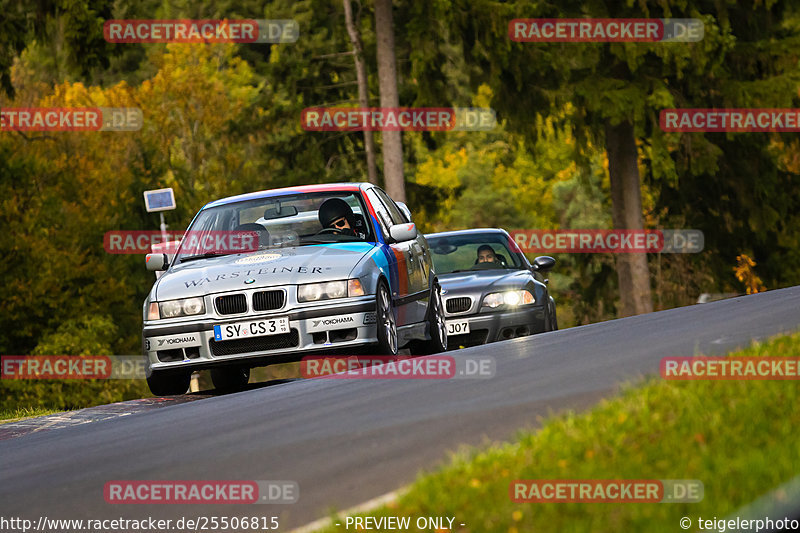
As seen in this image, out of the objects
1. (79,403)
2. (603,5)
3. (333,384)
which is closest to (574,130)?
(603,5)

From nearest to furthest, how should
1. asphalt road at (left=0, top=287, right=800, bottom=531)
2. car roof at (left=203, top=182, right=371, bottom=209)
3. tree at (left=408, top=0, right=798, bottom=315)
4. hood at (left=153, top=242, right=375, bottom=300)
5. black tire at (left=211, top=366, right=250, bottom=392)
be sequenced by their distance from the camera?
asphalt road at (left=0, top=287, right=800, bottom=531) < hood at (left=153, top=242, right=375, bottom=300) < car roof at (left=203, top=182, right=371, bottom=209) < black tire at (left=211, top=366, right=250, bottom=392) < tree at (left=408, top=0, right=798, bottom=315)

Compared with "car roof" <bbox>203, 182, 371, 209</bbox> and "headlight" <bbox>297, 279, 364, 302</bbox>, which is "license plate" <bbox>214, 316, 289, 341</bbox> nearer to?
"headlight" <bbox>297, 279, 364, 302</bbox>

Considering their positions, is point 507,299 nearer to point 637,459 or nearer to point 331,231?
point 331,231

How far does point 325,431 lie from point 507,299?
8505 millimetres

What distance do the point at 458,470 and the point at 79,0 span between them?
1636cm

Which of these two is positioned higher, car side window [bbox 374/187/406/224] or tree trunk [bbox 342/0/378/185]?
tree trunk [bbox 342/0/378/185]

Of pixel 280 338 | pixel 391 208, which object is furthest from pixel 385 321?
pixel 391 208

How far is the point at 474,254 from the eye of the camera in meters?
17.8

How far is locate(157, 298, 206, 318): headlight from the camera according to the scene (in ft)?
37.2

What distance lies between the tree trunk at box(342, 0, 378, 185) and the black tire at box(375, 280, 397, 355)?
25.5 m

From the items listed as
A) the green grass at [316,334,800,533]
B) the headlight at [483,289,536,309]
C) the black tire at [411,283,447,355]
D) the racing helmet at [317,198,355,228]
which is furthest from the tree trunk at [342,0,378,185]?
the green grass at [316,334,800,533]

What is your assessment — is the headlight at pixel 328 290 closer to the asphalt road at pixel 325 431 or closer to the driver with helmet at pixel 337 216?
the asphalt road at pixel 325 431

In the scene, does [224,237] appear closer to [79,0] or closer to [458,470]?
[458,470]

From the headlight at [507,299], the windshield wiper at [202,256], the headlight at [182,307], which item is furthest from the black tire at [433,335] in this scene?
the headlight at [182,307]
